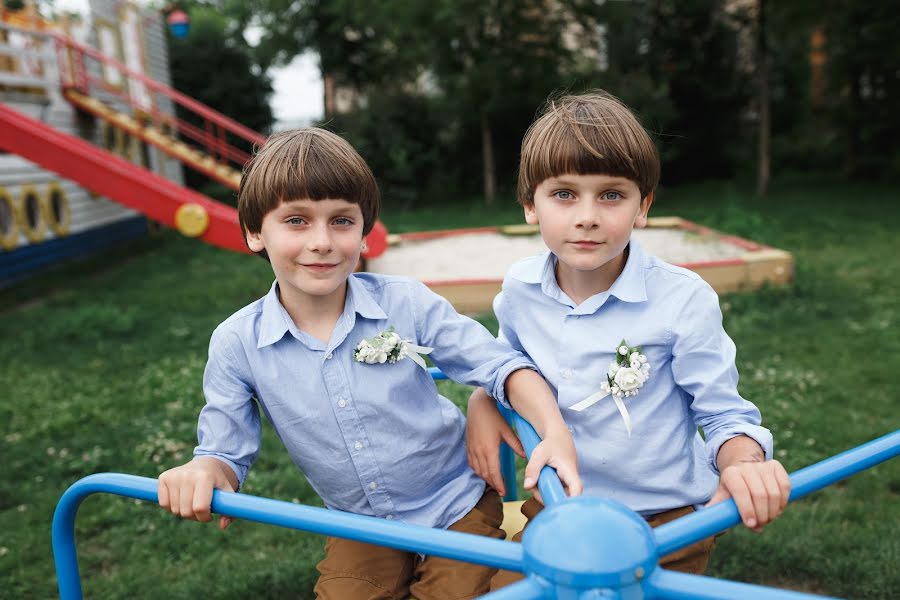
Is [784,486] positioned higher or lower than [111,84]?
higher

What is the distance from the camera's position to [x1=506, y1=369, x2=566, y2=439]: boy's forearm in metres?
1.39

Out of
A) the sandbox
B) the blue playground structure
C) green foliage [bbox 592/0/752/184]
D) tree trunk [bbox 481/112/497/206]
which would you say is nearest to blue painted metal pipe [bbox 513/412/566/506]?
the blue playground structure

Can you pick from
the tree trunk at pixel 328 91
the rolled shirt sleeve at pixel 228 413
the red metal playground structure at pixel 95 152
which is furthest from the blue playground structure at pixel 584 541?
the tree trunk at pixel 328 91

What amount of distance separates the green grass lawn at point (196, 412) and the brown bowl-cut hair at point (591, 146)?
5.12ft

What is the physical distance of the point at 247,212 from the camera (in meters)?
1.56

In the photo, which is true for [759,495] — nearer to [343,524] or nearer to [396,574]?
[343,524]

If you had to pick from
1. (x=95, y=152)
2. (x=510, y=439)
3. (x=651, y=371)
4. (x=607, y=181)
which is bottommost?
(x=95, y=152)

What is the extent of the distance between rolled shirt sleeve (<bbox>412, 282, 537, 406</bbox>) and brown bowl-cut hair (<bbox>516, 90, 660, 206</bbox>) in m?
0.32

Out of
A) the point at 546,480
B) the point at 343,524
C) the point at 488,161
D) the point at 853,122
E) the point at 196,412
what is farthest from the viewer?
the point at 853,122

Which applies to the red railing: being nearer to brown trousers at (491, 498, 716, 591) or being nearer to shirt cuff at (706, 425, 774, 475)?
brown trousers at (491, 498, 716, 591)

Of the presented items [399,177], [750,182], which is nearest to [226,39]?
[399,177]

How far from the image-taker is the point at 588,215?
1.47 m

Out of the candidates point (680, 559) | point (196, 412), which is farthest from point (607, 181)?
point (196, 412)

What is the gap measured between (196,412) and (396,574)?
8.29ft
